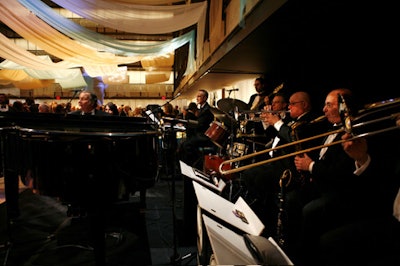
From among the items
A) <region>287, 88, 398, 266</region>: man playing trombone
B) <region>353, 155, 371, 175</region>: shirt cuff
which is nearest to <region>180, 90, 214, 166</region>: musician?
<region>287, 88, 398, 266</region>: man playing trombone

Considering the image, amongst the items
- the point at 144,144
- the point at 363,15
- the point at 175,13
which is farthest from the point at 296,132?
the point at 175,13

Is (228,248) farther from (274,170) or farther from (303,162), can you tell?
(274,170)

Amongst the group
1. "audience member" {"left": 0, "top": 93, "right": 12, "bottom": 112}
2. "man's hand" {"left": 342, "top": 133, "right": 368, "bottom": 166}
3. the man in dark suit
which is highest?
"audience member" {"left": 0, "top": 93, "right": 12, "bottom": 112}

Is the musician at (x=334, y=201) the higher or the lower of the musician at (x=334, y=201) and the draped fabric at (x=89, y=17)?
the lower

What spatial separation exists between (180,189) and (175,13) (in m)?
3.42

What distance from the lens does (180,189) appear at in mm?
5199

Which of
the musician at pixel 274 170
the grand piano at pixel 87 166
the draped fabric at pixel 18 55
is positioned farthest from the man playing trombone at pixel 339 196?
the draped fabric at pixel 18 55

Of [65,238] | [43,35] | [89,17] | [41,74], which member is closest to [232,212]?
[65,238]

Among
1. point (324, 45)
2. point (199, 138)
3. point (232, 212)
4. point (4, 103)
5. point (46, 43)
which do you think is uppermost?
point (46, 43)

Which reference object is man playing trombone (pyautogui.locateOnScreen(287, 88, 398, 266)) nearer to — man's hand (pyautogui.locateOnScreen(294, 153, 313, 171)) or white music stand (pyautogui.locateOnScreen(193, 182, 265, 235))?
man's hand (pyautogui.locateOnScreen(294, 153, 313, 171))

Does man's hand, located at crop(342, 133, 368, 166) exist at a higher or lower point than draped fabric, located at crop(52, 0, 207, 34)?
lower

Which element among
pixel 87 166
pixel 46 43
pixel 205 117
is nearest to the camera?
pixel 87 166

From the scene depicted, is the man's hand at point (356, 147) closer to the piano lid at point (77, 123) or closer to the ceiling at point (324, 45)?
the ceiling at point (324, 45)

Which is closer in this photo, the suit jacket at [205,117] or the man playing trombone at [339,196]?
the man playing trombone at [339,196]
